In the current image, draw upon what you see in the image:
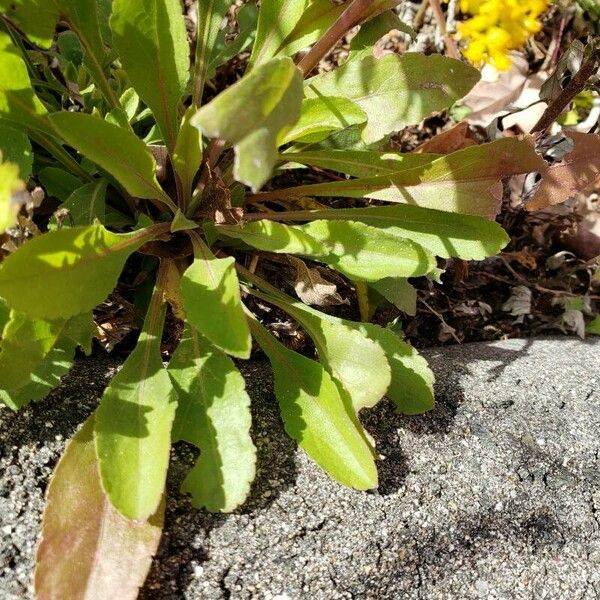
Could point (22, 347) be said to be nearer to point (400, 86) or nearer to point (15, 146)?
point (15, 146)

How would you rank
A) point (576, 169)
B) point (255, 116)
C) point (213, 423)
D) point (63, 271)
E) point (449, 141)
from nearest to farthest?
point (255, 116) < point (63, 271) < point (213, 423) < point (576, 169) < point (449, 141)

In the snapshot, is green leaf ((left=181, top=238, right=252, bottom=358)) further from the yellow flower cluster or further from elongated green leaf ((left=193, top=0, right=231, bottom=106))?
the yellow flower cluster

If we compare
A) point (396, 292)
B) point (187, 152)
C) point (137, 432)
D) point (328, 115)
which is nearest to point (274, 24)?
point (328, 115)

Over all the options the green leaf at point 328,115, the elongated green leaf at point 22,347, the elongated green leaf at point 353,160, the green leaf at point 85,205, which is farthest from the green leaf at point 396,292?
the elongated green leaf at point 22,347

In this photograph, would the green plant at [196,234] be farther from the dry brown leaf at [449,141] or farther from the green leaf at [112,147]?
the dry brown leaf at [449,141]

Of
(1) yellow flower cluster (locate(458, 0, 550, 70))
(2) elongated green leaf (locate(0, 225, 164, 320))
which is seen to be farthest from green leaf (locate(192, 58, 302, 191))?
(1) yellow flower cluster (locate(458, 0, 550, 70))

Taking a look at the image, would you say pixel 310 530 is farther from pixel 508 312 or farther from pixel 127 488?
pixel 508 312
